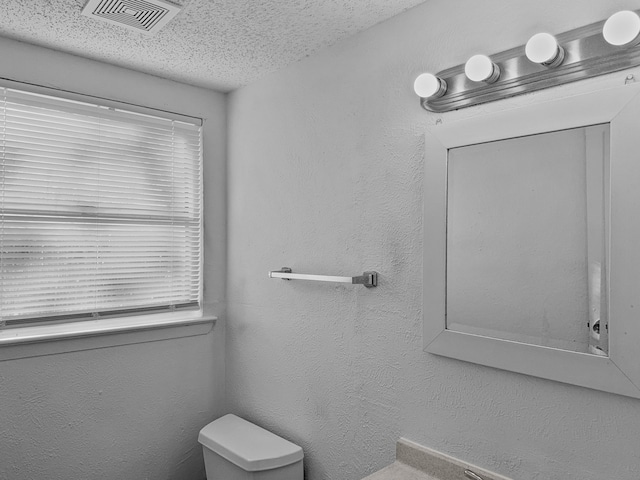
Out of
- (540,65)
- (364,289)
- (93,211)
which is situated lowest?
(364,289)

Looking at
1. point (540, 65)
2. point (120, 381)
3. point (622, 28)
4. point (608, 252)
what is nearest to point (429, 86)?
point (540, 65)

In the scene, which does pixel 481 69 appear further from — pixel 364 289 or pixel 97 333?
pixel 97 333

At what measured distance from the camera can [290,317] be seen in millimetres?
2027

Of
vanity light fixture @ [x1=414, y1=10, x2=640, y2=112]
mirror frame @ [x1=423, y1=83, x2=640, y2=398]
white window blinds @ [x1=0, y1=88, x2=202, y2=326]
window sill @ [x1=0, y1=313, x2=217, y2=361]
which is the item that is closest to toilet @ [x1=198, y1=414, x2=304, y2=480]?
window sill @ [x1=0, y1=313, x2=217, y2=361]

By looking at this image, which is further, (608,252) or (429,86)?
(429,86)

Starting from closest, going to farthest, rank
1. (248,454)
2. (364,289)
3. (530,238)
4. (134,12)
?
Result: 1. (530,238)
2. (134,12)
3. (364,289)
4. (248,454)

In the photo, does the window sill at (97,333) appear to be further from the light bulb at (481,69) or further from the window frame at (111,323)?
the light bulb at (481,69)

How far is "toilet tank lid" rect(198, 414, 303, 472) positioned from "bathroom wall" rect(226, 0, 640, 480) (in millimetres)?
81

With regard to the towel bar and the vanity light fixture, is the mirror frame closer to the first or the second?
Result: the vanity light fixture

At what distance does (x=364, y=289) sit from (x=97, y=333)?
118 cm

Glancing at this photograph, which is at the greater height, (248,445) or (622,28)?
(622,28)

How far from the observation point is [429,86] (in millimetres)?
1393

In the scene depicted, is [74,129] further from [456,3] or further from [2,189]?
[456,3]

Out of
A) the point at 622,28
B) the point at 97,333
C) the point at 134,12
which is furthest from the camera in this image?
the point at 97,333
